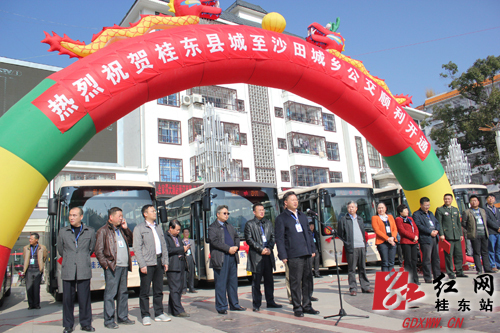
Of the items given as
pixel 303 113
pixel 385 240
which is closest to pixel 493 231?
pixel 385 240

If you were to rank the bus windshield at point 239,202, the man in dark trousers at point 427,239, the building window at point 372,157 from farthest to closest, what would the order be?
the building window at point 372,157 < the bus windshield at point 239,202 < the man in dark trousers at point 427,239

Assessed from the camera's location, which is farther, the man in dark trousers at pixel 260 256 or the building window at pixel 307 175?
the building window at pixel 307 175

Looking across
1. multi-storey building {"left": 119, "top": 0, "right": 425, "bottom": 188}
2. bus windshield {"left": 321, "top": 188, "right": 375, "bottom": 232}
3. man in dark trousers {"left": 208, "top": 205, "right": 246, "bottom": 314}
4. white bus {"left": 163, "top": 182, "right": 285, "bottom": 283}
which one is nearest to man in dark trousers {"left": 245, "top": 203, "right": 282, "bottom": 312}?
man in dark trousers {"left": 208, "top": 205, "right": 246, "bottom": 314}

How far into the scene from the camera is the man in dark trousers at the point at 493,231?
10227 mm

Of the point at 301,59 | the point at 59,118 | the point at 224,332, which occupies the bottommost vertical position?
the point at 224,332

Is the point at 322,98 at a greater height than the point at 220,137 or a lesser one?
lesser

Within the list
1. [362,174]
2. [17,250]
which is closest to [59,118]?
[17,250]

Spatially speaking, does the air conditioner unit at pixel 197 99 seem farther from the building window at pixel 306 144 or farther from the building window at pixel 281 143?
the building window at pixel 306 144

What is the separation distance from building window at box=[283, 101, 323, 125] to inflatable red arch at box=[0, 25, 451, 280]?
22.7 meters

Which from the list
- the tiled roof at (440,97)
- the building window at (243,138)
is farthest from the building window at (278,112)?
the tiled roof at (440,97)

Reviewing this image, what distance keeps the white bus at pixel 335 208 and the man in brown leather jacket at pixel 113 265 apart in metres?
8.02

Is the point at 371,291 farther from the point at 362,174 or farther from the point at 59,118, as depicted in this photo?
the point at 362,174

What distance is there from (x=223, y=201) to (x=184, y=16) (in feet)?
17.4

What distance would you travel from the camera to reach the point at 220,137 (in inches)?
1008
